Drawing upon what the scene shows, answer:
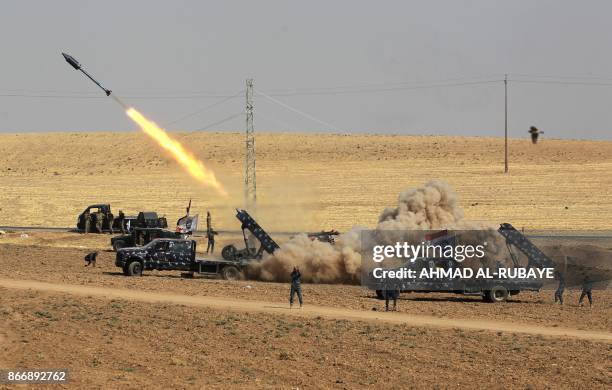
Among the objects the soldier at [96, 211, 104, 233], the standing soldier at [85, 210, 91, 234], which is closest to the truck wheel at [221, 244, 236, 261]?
the soldier at [96, 211, 104, 233]

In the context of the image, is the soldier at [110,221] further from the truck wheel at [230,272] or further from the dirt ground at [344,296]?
the truck wheel at [230,272]

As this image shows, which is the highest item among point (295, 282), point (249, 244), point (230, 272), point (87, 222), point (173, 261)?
point (87, 222)

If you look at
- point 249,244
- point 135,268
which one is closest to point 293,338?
point 249,244

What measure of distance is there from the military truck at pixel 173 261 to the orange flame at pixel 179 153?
768 centimetres

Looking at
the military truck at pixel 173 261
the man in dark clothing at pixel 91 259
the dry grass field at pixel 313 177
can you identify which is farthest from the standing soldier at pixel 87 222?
the military truck at pixel 173 261

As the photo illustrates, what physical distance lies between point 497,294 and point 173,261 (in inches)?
554

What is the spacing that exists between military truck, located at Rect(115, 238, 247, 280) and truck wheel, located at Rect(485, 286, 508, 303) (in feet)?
36.5

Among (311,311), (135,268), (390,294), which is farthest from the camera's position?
(135,268)

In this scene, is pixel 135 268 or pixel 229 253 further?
pixel 229 253

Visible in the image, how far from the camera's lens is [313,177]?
100188mm

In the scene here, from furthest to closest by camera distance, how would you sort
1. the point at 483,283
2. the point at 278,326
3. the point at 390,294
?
the point at 483,283
the point at 390,294
the point at 278,326

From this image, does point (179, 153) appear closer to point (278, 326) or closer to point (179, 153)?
point (179, 153)

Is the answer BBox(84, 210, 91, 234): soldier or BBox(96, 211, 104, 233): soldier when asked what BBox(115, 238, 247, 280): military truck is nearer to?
BBox(96, 211, 104, 233): soldier

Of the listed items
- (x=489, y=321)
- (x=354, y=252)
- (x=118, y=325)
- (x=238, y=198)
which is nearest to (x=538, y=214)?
(x=238, y=198)
